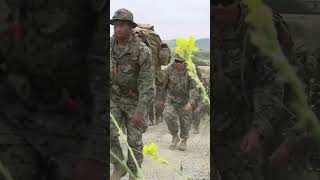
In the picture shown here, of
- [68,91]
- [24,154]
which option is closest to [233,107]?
[68,91]

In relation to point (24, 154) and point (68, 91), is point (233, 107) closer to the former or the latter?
point (68, 91)

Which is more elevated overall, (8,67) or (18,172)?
(8,67)

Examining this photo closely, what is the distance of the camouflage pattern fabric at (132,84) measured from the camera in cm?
375

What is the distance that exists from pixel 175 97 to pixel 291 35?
17.7ft

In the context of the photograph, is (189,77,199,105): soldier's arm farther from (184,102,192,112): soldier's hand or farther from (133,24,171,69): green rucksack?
(133,24,171,69): green rucksack

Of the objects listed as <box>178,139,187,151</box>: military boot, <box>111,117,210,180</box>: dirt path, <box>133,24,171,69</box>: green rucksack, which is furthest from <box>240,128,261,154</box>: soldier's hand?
<box>133,24,171,69</box>: green rucksack

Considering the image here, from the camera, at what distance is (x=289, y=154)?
4.66 feet

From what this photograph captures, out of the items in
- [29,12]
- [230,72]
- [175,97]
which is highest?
[29,12]

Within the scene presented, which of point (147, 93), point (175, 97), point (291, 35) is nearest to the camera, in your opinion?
point (291, 35)

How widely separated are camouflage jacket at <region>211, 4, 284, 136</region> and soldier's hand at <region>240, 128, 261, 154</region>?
0.6 inches

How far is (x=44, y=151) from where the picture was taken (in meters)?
1.44

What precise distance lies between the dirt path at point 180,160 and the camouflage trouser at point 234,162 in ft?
10.1

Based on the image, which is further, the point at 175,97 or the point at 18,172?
the point at 175,97

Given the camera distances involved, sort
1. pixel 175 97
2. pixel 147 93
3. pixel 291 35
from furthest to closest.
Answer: pixel 175 97 → pixel 147 93 → pixel 291 35
